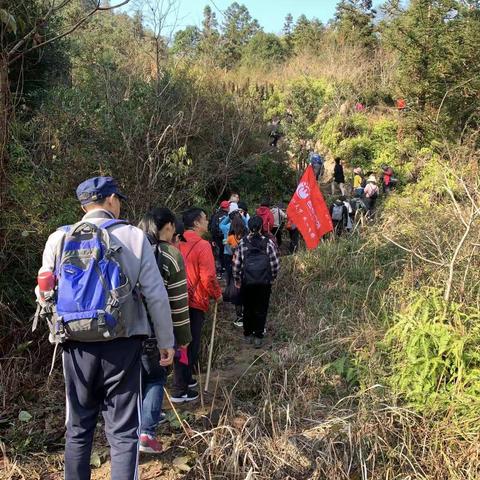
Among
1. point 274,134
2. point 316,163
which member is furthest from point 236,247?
point 274,134

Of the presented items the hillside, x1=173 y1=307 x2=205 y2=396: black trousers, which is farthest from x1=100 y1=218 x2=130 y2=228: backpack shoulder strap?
x1=173 y1=307 x2=205 y2=396: black trousers

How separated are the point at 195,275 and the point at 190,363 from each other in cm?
76

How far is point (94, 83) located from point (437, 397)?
755cm

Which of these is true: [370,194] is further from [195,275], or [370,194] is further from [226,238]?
[195,275]

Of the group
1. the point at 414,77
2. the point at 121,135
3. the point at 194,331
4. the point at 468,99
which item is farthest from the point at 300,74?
the point at 194,331

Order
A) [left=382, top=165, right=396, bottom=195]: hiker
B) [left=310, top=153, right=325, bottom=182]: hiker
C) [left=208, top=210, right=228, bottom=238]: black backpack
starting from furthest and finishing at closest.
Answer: [left=310, top=153, right=325, bottom=182]: hiker → [left=382, top=165, right=396, bottom=195]: hiker → [left=208, top=210, right=228, bottom=238]: black backpack

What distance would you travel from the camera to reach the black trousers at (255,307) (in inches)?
212

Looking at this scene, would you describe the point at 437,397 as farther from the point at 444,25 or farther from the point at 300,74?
the point at 300,74

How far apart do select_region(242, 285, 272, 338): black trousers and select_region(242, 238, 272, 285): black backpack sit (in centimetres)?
10

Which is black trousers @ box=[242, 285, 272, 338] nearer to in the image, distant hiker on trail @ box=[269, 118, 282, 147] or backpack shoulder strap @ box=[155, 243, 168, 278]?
backpack shoulder strap @ box=[155, 243, 168, 278]

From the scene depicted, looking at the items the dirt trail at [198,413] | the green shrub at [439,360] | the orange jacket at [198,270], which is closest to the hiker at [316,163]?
the dirt trail at [198,413]

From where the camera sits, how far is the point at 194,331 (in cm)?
396

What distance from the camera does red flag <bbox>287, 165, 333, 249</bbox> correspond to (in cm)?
768

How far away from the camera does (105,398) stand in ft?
8.00
